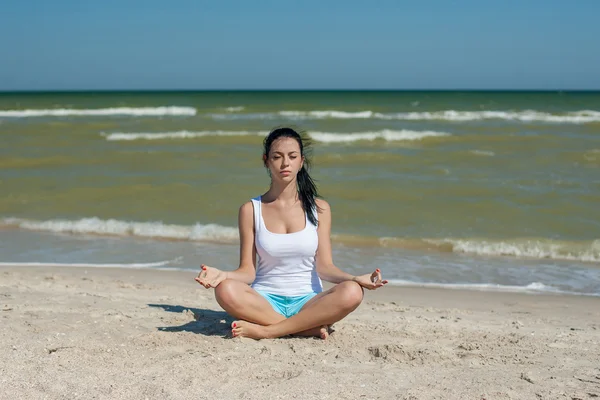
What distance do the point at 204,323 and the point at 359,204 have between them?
18.4 feet

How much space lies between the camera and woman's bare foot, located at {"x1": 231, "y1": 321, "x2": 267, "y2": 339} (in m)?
4.02

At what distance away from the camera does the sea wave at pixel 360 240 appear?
7613mm

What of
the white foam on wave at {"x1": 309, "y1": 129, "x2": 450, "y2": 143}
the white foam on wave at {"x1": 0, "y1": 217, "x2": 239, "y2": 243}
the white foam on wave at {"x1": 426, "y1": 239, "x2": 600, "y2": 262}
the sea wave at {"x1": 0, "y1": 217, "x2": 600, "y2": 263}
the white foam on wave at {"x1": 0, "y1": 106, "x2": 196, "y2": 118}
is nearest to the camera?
the white foam on wave at {"x1": 426, "y1": 239, "x2": 600, "y2": 262}

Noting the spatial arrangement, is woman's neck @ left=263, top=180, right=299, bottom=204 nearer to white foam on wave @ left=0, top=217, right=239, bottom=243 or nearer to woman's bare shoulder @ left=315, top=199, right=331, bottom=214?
woman's bare shoulder @ left=315, top=199, right=331, bottom=214

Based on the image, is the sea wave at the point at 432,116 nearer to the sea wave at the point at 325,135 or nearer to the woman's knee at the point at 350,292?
the sea wave at the point at 325,135

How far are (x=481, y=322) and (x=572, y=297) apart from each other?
1.54 metres

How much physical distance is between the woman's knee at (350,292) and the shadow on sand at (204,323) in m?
0.79

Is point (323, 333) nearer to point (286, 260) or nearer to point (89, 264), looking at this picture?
point (286, 260)

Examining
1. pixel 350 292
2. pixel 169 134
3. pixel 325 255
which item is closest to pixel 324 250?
pixel 325 255

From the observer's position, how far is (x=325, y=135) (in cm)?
2023

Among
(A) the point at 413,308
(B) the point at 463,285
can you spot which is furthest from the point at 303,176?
(B) the point at 463,285

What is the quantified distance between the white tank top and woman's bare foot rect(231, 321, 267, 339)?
0.91ft

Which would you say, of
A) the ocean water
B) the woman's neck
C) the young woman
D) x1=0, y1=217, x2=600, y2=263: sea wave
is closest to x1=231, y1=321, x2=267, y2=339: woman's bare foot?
the young woman

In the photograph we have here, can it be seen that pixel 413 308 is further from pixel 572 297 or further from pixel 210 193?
pixel 210 193
